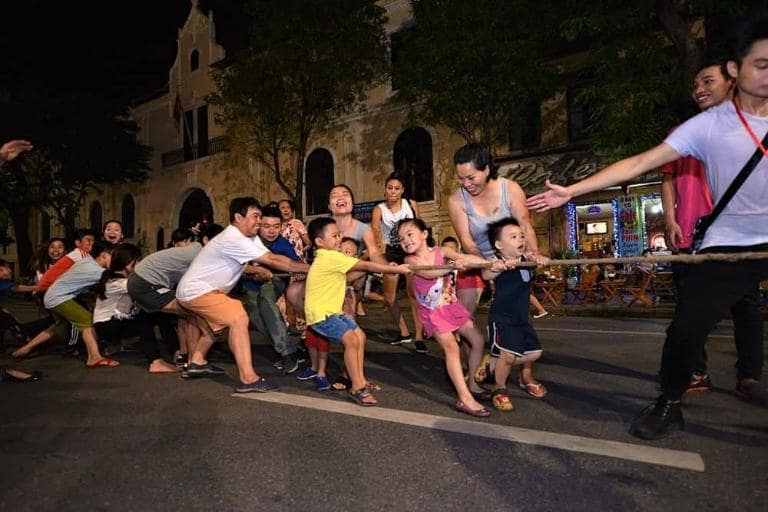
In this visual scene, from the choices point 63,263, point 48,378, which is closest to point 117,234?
point 63,263

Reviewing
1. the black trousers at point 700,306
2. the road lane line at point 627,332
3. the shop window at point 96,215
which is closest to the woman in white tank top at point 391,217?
the road lane line at point 627,332

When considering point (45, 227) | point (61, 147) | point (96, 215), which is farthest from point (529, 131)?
point (45, 227)

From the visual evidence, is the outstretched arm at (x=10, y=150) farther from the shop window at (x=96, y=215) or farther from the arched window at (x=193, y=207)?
the shop window at (x=96, y=215)

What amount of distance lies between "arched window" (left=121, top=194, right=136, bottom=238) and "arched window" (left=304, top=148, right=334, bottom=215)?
13.3 meters

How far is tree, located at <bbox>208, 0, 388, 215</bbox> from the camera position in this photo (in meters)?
17.3

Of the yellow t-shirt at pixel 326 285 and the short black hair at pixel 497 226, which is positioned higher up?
the short black hair at pixel 497 226

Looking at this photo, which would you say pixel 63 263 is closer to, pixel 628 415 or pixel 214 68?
pixel 628 415

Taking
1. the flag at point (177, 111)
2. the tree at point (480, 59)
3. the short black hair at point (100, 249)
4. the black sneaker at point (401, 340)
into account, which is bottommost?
the black sneaker at point (401, 340)

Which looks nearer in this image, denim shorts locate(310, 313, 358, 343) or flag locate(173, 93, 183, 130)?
denim shorts locate(310, 313, 358, 343)

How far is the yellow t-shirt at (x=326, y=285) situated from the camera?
4305 millimetres

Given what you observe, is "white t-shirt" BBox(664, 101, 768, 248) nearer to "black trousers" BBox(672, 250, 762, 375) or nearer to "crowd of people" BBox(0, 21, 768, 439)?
"crowd of people" BBox(0, 21, 768, 439)

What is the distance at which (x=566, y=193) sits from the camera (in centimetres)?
281

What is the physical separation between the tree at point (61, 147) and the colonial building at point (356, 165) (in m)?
2.36

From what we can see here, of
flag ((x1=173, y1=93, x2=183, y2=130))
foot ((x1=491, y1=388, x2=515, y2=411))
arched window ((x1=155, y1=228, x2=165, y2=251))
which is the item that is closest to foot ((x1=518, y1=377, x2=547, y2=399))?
foot ((x1=491, y1=388, x2=515, y2=411))
